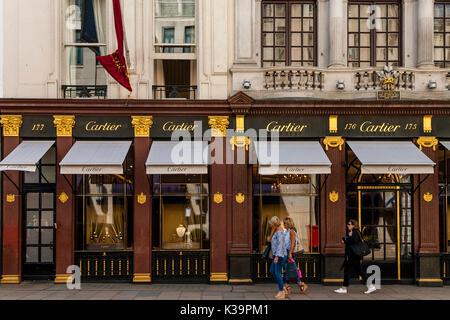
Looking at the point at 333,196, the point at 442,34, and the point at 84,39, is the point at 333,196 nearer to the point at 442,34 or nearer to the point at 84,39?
the point at 442,34

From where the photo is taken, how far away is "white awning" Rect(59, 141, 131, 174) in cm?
1227

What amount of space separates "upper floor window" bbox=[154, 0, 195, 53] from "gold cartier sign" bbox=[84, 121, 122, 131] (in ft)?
8.16

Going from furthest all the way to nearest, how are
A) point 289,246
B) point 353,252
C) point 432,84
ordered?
1. point 432,84
2. point 353,252
3. point 289,246

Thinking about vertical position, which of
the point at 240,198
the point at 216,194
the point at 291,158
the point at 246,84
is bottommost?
the point at 240,198

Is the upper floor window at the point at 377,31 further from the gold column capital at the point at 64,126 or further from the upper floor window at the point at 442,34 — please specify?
the gold column capital at the point at 64,126

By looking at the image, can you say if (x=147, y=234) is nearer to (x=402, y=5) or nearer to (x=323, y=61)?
(x=323, y=61)

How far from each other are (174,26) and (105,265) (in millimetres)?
6905

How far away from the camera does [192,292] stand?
12086mm

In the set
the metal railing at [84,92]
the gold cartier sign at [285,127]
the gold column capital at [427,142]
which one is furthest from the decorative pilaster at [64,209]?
the gold column capital at [427,142]

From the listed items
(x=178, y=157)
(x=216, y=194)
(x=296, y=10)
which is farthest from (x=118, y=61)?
(x=296, y=10)

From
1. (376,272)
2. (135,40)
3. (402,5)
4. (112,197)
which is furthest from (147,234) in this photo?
(402,5)

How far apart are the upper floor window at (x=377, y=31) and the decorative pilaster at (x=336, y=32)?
23.8 inches

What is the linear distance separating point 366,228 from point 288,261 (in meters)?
3.02

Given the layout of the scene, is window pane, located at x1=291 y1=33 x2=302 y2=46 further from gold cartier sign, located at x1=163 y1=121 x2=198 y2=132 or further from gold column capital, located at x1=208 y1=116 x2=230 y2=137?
gold cartier sign, located at x1=163 y1=121 x2=198 y2=132
